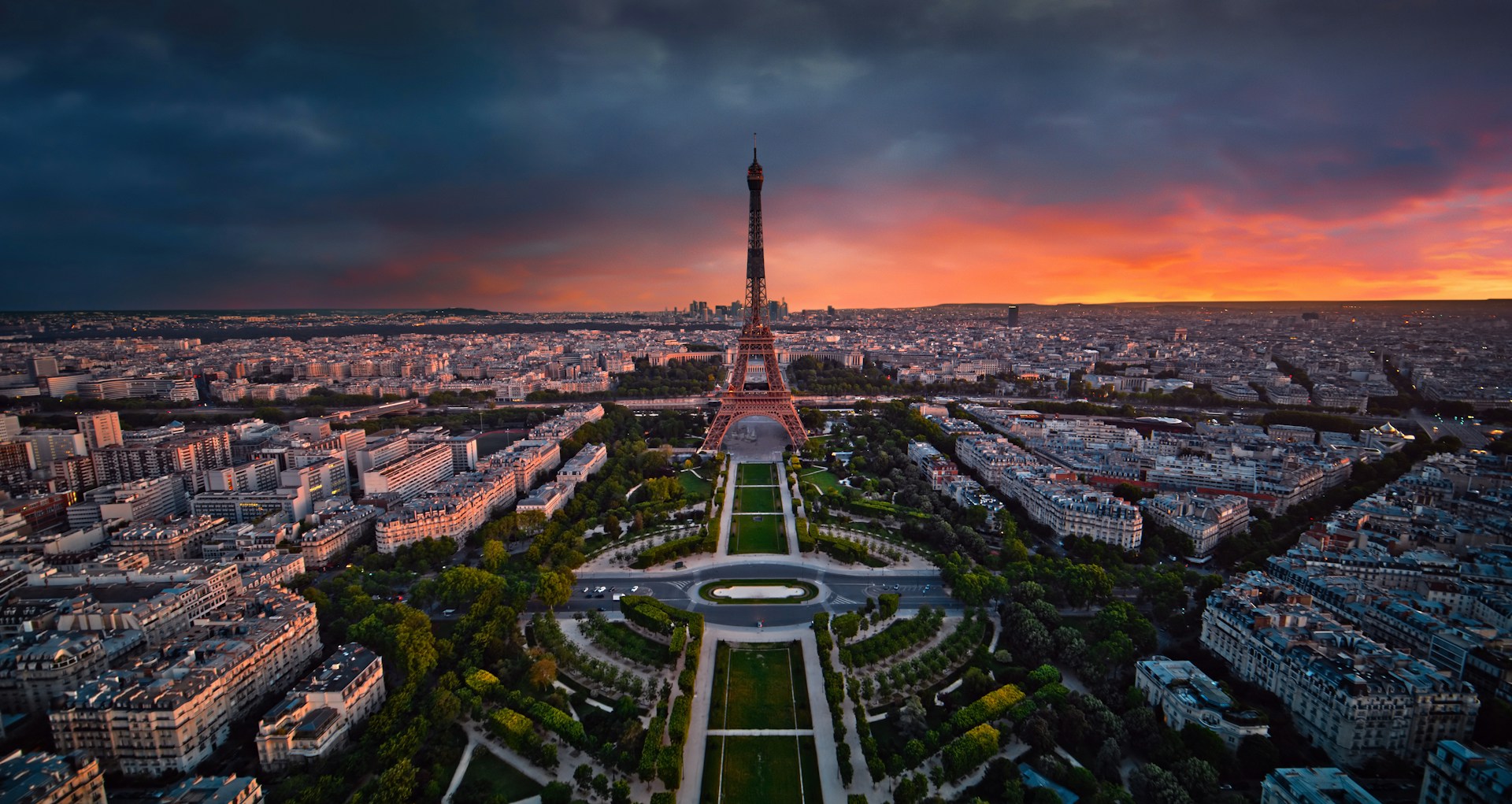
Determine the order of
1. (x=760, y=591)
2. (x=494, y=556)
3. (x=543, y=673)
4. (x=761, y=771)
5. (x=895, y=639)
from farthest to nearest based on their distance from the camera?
(x=494, y=556)
(x=760, y=591)
(x=895, y=639)
(x=543, y=673)
(x=761, y=771)

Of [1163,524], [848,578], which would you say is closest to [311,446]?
[848,578]

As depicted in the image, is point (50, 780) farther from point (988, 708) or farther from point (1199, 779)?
point (1199, 779)

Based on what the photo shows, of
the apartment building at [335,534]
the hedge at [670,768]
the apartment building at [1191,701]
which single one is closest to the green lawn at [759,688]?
the hedge at [670,768]

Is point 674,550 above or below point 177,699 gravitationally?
below

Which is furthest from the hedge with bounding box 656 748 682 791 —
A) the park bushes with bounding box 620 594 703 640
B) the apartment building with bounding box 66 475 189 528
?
the apartment building with bounding box 66 475 189 528

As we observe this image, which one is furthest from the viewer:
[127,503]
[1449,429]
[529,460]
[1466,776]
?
[1449,429]

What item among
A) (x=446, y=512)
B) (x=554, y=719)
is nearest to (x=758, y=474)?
(x=446, y=512)

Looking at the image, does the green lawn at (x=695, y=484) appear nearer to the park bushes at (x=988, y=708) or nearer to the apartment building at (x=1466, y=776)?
the park bushes at (x=988, y=708)

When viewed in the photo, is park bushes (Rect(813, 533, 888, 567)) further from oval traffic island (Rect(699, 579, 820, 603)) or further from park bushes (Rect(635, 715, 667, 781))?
park bushes (Rect(635, 715, 667, 781))
